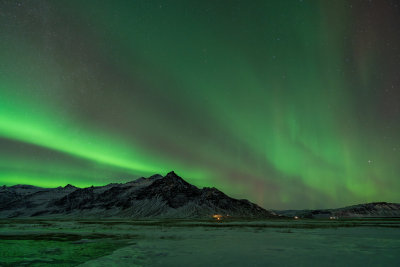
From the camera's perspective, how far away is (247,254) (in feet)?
93.5

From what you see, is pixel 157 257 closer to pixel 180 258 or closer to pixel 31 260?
pixel 180 258

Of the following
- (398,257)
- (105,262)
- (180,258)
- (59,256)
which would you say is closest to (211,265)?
(180,258)

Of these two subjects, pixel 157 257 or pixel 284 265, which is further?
pixel 157 257

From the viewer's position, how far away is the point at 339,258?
26.1m

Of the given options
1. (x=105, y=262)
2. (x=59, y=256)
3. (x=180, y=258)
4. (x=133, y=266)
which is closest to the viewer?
(x=133, y=266)

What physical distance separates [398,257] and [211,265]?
16556mm

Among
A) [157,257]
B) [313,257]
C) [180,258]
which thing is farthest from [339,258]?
[157,257]

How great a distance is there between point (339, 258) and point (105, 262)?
Result: 1896 cm

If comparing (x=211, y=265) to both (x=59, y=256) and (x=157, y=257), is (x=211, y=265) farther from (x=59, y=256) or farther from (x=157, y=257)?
(x=59, y=256)

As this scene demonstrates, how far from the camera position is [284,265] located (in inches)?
885

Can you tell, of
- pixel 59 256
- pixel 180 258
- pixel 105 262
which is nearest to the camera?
pixel 105 262

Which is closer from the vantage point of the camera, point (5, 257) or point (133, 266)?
point (133, 266)

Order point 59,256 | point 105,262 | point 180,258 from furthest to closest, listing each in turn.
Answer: point 59,256 → point 180,258 → point 105,262

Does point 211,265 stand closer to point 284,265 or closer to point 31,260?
point 284,265
